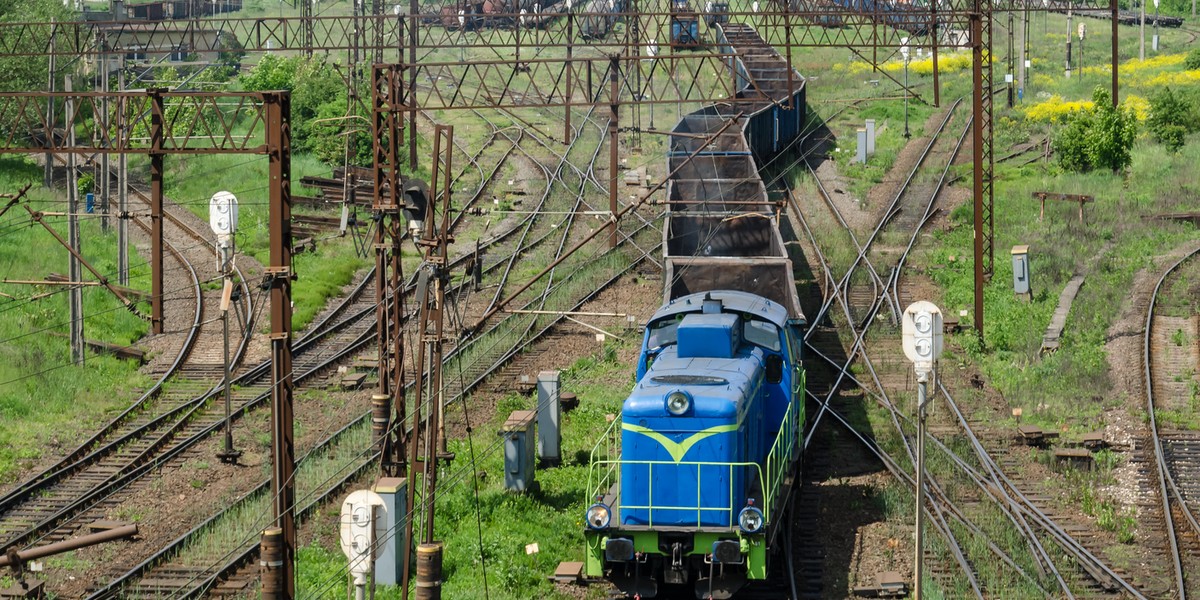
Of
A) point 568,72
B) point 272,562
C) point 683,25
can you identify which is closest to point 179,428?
point 568,72

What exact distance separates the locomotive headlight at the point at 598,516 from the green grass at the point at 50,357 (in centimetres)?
1118

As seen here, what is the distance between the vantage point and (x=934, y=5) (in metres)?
30.4

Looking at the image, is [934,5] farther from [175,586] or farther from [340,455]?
[175,586]

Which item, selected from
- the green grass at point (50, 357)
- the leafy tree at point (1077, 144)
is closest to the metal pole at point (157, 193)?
the green grass at point (50, 357)

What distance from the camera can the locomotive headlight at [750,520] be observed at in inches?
569

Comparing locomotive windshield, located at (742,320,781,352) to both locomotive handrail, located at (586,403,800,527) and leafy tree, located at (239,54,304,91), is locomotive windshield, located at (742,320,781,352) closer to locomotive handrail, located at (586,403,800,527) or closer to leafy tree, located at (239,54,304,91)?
locomotive handrail, located at (586,403,800,527)

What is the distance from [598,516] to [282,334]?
151 inches

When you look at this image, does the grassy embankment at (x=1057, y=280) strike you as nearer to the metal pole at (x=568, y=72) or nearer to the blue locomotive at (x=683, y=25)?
the blue locomotive at (x=683, y=25)

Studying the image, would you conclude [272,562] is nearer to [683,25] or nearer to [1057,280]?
[1057,280]

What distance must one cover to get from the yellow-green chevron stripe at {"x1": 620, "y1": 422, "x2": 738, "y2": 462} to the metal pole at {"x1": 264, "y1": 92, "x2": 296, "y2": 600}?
3693mm

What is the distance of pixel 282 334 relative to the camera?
1424 centimetres

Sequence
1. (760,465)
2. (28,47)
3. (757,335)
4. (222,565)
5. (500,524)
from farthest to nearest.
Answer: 1. (28,47)
2. (500,524)
3. (757,335)
4. (222,565)
5. (760,465)

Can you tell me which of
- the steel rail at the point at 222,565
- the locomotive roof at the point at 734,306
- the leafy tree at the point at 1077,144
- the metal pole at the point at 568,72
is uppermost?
the metal pole at the point at 568,72

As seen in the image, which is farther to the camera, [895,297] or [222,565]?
[895,297]
